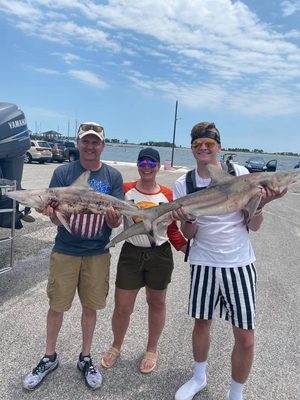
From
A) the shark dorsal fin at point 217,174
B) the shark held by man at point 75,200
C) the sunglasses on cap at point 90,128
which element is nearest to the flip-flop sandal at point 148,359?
the shark held by man at point 75,200

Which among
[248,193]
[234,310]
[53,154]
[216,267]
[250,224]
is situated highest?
[248,193]

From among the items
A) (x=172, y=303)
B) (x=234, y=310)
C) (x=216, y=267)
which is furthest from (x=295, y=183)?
(x=172, y=303)

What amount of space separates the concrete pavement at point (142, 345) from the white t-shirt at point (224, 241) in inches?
47.0

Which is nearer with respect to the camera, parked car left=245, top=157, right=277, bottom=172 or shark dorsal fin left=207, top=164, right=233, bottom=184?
shark dorsal fin left=207, top=164, right=233, bottom=184

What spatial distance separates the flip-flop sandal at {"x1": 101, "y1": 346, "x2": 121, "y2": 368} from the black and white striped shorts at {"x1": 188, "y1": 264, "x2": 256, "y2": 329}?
100 centimetres

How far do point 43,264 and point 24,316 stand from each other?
5.96 ft

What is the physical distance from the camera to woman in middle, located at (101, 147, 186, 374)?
3.30m

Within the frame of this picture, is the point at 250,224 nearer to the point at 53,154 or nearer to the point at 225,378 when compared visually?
the point at 225,378

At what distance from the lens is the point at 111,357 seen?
345cm

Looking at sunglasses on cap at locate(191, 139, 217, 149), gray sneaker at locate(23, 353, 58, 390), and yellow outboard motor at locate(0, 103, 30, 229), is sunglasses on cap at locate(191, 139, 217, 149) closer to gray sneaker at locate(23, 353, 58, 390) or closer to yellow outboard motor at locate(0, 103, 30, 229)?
gray sneaker at locate(23, 353, 58, 390)

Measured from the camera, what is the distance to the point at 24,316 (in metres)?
4.21

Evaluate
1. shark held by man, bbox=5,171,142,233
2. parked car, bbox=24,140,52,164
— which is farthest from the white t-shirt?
parked car, bbox=24,140,52,164

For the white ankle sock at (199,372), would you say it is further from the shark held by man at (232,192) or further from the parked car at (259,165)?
the parked car at (259,165)

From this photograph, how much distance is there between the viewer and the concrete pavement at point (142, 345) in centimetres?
309
